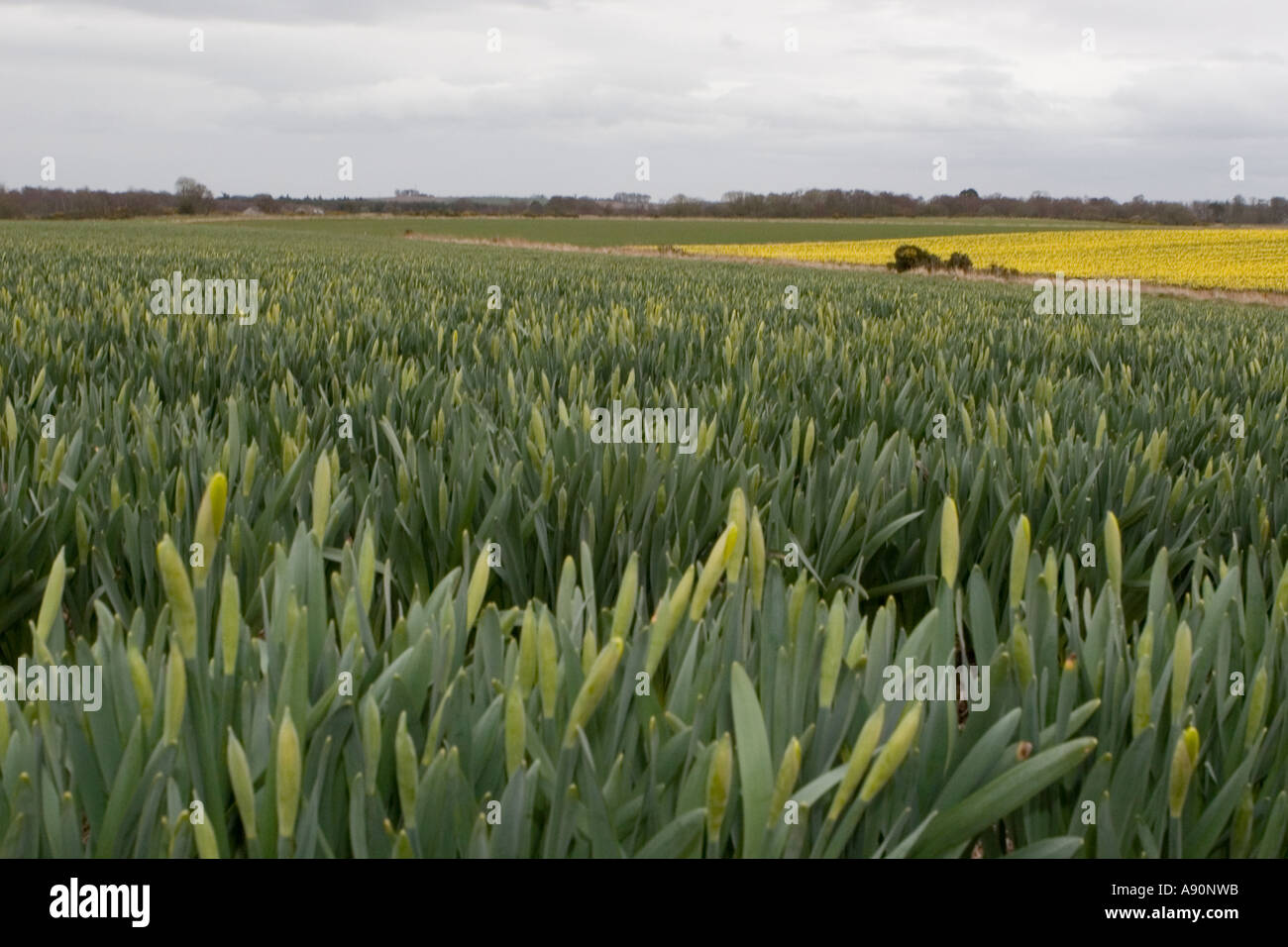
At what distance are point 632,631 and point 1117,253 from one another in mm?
45306

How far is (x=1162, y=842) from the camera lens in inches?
39.1

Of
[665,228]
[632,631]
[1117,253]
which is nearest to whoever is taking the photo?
[632,631]

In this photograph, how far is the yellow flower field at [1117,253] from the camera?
34438mm

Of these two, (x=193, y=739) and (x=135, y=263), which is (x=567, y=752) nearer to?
(x=193, y=739)

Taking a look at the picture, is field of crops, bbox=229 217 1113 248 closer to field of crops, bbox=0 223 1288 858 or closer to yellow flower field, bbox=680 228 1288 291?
yellow flower field, bbox=680 228 1288 291

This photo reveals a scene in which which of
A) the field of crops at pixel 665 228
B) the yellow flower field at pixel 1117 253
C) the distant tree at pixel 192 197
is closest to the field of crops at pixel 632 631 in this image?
the yellow flower field at pixel 1117 253

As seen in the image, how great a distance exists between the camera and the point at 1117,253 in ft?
137

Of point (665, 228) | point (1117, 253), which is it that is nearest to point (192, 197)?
point (665, 228)

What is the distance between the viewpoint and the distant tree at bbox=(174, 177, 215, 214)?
3285 inches

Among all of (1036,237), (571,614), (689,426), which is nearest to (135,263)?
(689,426)

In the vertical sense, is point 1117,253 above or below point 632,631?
above

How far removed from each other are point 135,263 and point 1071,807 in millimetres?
12935

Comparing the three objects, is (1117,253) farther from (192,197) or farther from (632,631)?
(192,197)

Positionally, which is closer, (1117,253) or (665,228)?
(1117,253)
